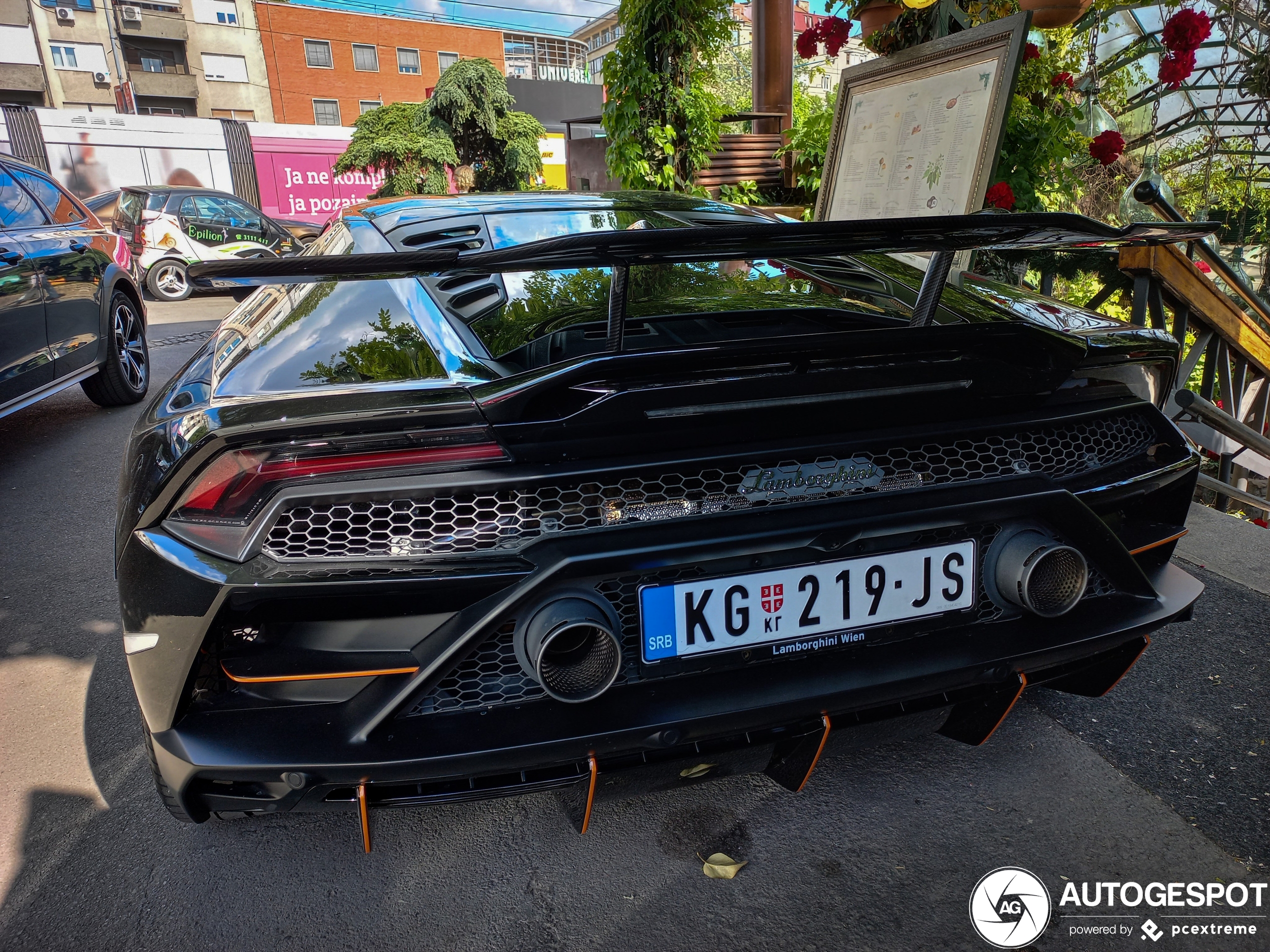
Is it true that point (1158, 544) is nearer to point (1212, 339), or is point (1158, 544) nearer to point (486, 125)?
point (1212, 339)

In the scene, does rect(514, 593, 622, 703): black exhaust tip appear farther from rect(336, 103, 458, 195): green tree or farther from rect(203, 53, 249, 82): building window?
rect(203, 53, 249, 82): building window

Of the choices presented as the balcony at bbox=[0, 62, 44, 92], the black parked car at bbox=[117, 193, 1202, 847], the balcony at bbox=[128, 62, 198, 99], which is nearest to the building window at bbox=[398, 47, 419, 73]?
the balcony at bbox=[128, 62, 198, 99]

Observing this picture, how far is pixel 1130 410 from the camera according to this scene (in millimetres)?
1682

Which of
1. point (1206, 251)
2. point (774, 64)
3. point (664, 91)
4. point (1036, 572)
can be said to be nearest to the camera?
point (1036, 572)

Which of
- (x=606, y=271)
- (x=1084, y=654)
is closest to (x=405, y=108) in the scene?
(x=606, y=271)

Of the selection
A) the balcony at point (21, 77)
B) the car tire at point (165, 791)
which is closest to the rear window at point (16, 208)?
the car tire at point (165, 791)

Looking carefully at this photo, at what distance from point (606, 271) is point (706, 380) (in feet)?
2.89

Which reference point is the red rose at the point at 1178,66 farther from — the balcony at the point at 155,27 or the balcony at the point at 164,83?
the balcony at the point at 155,27

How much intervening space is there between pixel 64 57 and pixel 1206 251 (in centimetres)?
4806

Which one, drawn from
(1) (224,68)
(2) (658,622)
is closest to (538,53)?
(1) (224,68)

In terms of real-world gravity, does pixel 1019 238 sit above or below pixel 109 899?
above

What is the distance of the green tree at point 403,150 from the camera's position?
17109mm

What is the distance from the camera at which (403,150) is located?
17.0 meters

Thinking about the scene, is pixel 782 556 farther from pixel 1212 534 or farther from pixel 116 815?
pixel 1212 534
